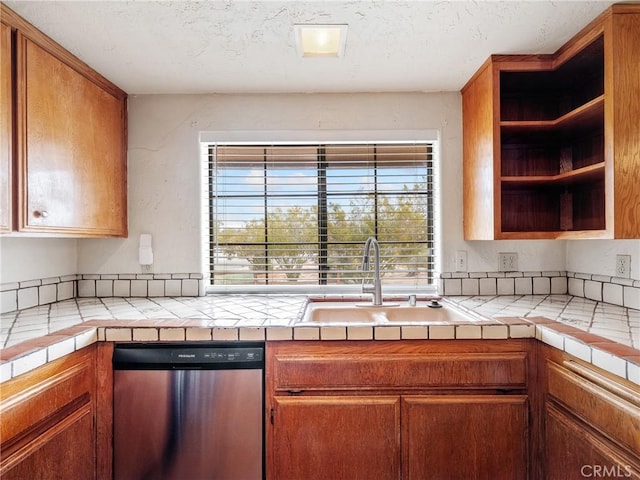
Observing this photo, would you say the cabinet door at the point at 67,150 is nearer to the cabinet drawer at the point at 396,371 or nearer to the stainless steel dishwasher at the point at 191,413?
the stainless steel dishwasher at the point at 191,413

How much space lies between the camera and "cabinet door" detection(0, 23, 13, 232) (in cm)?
133

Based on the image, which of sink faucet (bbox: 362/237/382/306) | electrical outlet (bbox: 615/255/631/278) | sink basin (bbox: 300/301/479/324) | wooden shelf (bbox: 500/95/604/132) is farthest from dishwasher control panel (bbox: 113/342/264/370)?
electrical outlet (bbox: 615/255/631/278)

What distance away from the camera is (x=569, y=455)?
125 centimetres

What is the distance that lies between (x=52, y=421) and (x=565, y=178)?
7.62ft

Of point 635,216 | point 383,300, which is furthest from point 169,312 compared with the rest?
point 635,216

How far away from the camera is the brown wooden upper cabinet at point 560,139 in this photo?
4.62 feet

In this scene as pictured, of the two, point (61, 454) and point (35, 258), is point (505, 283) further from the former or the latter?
point (35, 258)

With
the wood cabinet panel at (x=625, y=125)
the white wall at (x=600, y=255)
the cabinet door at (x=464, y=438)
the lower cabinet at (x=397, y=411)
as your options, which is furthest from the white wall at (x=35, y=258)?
the white wall at (x=600, y=255)

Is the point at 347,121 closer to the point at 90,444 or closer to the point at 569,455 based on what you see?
the point at 569,455

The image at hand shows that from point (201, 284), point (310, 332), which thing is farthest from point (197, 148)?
point (310, 332)

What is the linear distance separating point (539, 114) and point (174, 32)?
194cm

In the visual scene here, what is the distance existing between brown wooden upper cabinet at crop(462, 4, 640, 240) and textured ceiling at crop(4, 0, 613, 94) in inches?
4.3

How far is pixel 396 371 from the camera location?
4.69ft

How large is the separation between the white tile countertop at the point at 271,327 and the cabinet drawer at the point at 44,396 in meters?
0.05
